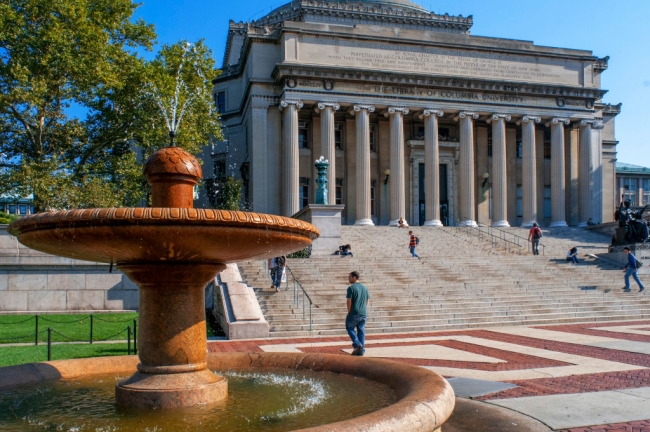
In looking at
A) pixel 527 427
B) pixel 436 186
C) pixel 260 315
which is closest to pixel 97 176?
pixel 260 315

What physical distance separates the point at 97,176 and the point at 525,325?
2382 centimetres

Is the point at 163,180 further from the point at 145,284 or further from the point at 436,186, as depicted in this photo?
the point at 436,186

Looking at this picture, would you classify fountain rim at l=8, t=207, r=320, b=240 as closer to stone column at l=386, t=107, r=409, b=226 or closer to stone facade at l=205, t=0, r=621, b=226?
stone facade at l=205, t=0, r=621, b=226

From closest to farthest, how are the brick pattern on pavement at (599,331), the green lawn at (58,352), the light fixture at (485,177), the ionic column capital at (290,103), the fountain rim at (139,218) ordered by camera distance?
the fountain rim at (139,218)
the green lawn at (58,352)
the brick pattern on pavement at (599,331)
the ionic column capital at (290,103)
the light fixture at (485,177)

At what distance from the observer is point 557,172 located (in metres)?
47.2

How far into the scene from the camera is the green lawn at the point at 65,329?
1695 centimetres

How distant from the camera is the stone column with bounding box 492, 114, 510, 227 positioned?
4562 cm

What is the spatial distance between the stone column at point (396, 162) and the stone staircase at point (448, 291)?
10994 mm

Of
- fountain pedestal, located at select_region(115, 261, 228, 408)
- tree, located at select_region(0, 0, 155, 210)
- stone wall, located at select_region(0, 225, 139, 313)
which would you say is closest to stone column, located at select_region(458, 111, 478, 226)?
tree, located at select_region(0, 0, 155, 210)

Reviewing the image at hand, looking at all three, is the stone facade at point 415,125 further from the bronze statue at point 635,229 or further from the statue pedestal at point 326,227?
the bronze statue at point 635,229

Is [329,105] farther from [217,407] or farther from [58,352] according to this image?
[217,407]

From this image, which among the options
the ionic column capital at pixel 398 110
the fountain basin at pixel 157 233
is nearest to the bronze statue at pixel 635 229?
the ionic column capital at pixel 398 110

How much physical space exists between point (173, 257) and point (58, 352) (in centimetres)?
876

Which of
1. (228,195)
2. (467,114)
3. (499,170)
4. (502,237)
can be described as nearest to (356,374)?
(502,237)
